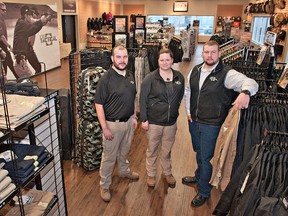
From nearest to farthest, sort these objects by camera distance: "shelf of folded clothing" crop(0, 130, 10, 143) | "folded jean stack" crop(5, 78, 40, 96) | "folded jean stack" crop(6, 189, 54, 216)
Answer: "shelf of folded clothing" crop(0, 130, 10, 143), "folded jean stack" crop(6, 189, 54, 216), "folded jean stack" crop(5, 78, 40, 96)

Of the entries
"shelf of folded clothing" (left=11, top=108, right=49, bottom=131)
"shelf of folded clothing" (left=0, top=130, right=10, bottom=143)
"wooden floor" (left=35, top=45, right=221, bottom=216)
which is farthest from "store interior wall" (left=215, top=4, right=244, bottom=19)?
"shelf of folded clothing" (left=0, top=130, right=10, bottom=143)

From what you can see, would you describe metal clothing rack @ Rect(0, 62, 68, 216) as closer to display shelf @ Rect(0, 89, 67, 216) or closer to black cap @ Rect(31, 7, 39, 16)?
display shelf @ Rect(0, 89, 67, 216)

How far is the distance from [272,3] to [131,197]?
7.90m

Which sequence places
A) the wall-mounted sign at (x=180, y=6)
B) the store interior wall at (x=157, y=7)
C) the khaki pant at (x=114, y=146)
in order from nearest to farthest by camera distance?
1. the khaki pant at (x=114, y=146)
2. the store interior wall at (x=157, y=7)
3. the wall-mounted sign at (x=180, y=6)

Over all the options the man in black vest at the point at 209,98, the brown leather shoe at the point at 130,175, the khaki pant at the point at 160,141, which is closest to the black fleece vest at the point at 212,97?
the man in black vest at the point at 209,98

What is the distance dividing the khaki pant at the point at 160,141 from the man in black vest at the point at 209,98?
26cm

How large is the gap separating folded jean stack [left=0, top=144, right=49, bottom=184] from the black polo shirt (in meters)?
0.99

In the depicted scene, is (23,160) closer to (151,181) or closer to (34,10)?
(151,181)

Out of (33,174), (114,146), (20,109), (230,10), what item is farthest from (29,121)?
(230,10)

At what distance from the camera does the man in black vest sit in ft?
8.21

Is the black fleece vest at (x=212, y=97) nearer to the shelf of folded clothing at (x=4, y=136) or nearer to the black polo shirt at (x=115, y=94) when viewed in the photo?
the black polo shirt at (x=115, y=94)

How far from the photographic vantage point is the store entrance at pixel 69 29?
11797 mm

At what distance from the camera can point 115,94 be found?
8.70 ft

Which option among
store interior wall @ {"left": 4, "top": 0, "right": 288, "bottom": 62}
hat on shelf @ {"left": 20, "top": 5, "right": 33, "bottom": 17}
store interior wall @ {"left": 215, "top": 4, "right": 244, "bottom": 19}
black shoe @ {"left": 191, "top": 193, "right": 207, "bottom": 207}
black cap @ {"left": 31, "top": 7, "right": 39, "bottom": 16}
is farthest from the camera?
store interior wall @ {"left": 215, "top": 4, "right": 244, "bottom": 19}
